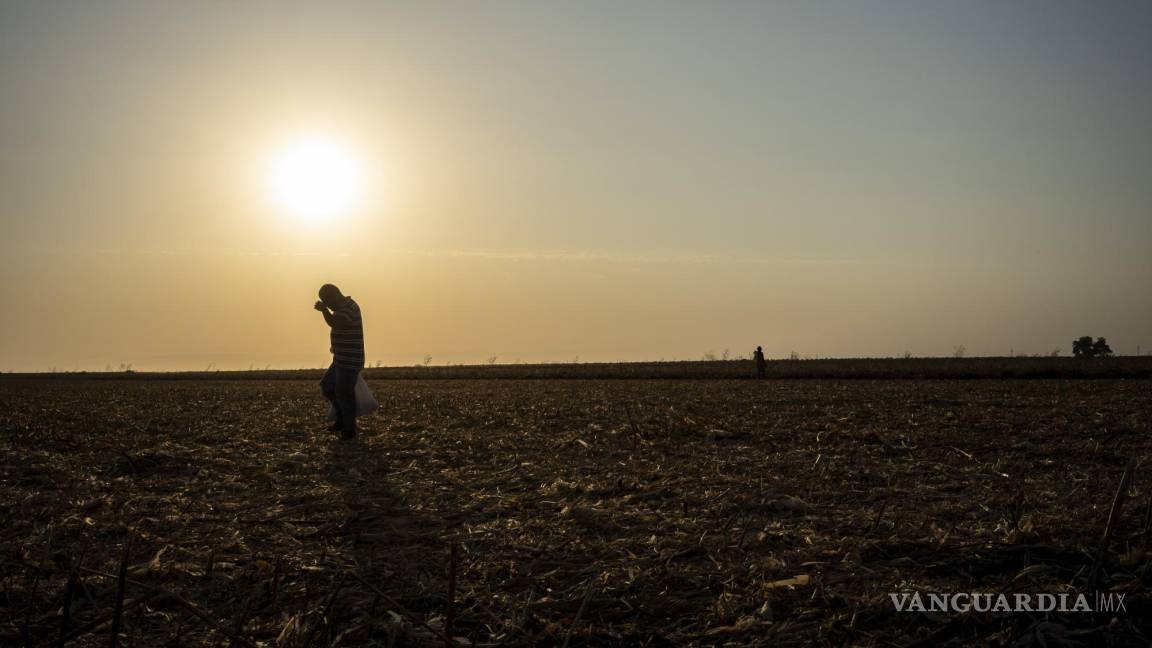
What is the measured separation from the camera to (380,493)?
26.3ft

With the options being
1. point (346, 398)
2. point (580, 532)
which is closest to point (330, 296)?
point (346, 398)

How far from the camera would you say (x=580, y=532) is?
610 centimetres

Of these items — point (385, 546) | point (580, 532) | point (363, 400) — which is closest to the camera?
point (385, 546)

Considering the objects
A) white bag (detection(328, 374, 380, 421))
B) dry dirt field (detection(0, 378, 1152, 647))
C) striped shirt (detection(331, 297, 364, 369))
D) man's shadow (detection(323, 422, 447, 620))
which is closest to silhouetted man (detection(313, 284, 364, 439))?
striped shirt (detection(331, 297, 364, 369))

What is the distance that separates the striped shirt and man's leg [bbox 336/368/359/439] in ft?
0.49

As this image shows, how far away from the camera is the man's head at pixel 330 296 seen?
11953mm

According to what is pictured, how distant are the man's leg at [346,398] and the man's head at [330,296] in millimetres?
1021

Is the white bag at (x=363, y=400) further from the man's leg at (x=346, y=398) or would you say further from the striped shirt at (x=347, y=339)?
the striped shirt at (x=347, y=339)

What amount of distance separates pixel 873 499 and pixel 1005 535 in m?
1.51

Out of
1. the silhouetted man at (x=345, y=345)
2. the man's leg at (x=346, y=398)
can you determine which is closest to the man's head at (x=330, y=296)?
the silhouetted man at (x=345, y=345)

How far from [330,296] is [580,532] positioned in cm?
727

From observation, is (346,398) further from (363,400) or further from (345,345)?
(345,345)

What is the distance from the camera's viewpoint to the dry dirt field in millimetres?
4211

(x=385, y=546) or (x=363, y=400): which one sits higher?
(x=363, y=400)
